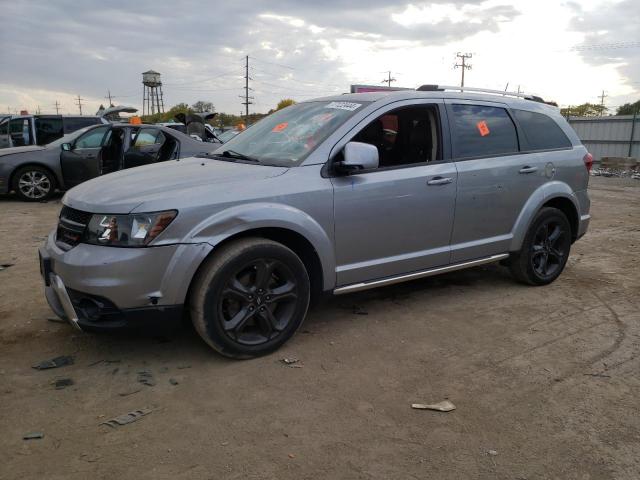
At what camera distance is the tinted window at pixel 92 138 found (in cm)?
1033

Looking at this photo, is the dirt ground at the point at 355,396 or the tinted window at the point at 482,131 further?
the tinted window at the point at 482,131

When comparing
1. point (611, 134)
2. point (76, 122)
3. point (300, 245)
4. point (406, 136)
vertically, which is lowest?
point (300, 245)

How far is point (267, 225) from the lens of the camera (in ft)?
11.3

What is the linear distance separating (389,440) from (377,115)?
7.68 ft

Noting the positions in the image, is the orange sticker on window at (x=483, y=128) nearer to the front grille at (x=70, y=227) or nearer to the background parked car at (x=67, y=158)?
the front grille at (x=70, y=227)

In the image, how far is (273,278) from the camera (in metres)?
3.62

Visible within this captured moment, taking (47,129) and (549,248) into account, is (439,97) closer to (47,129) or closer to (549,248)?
(549,248)

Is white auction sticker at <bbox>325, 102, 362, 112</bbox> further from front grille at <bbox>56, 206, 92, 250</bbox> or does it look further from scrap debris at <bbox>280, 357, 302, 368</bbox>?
front grille at <bbox>56, 206, 92, 250</bbox>

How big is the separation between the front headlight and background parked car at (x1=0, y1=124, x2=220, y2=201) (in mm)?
→ 6518

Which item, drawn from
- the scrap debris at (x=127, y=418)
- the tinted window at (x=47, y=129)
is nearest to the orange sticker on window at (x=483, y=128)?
the scrap debris at (x=127, y=418)

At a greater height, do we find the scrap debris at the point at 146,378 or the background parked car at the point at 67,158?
the background parked car at the point at 67,158

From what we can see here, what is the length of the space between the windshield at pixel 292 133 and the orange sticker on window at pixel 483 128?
46.1 inches

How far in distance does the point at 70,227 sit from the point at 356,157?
1.89 metres

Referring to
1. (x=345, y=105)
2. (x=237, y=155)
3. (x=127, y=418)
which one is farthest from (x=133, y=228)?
(x=345, y=105)
